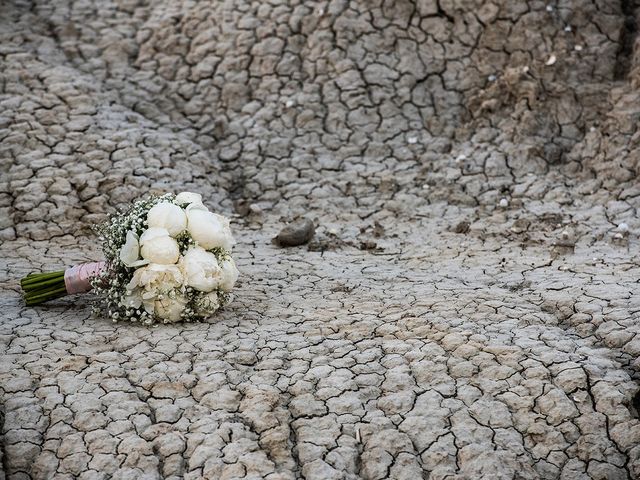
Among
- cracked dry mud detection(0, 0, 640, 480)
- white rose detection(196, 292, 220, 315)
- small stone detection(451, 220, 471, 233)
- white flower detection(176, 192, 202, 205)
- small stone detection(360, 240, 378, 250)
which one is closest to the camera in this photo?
cracked dry mud detection(0, 0, 640, 480)

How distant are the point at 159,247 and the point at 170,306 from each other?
0.30 meters

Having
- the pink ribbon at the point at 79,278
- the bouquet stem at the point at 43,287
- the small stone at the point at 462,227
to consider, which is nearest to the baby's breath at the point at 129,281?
the pink ribbon at the point at 79,278

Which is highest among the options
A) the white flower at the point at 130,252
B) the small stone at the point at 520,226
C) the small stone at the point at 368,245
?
the white flower at the point at 130,252

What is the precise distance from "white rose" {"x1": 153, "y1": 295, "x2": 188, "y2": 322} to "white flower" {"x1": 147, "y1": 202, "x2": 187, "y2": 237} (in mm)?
322

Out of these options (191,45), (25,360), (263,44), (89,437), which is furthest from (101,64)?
(89,437)

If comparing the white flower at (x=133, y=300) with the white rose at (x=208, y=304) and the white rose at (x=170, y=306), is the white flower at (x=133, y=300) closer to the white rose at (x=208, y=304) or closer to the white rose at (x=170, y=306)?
the white rose at (x=170, y=306)

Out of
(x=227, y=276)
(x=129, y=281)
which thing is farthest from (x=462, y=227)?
(x=129, y=281)

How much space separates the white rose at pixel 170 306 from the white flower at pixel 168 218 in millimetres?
322

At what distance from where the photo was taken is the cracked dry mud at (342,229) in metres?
3.59

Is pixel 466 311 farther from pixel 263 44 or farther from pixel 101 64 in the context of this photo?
pixel 101 64

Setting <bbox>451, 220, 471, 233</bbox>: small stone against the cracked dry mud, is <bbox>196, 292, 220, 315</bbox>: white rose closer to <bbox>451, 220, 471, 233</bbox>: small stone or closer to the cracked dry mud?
the cracked dry mud

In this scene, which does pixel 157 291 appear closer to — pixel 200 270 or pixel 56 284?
pixel 200 270

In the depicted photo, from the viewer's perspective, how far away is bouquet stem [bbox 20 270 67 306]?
4.76m

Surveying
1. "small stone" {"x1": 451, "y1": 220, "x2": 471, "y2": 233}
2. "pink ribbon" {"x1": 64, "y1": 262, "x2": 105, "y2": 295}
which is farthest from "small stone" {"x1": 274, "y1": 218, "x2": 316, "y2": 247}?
"pink ribbon" {"x1": 64, "y1": 262, "x2": 105, "y2": 295}
